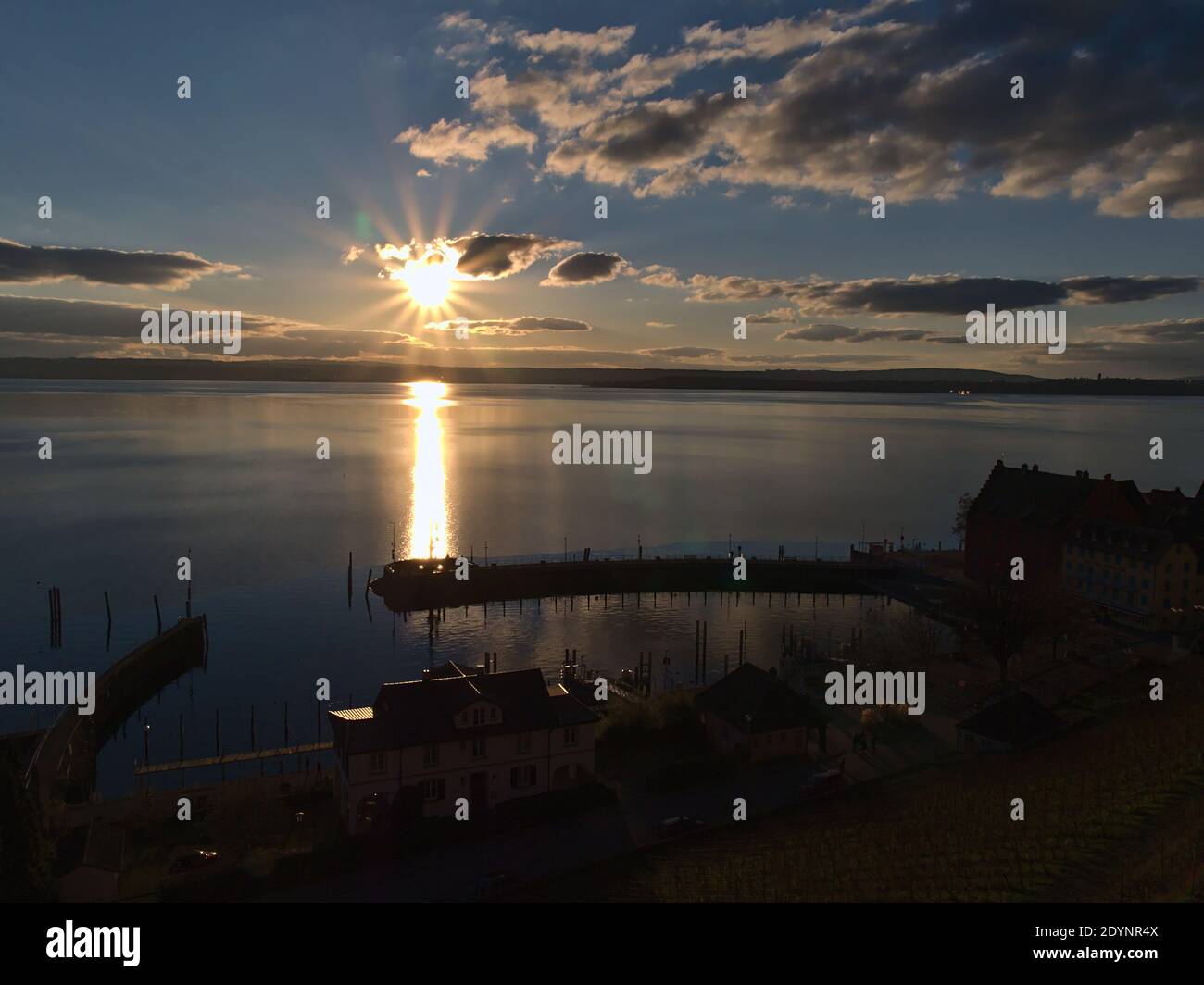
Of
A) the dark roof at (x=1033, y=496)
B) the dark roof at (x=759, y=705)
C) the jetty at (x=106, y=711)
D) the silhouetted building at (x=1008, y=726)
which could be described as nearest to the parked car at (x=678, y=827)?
the dark roof at (x=759, y=705)

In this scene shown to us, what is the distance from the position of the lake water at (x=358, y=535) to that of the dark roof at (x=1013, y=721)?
1931 cm

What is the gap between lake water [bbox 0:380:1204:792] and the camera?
50000 mm

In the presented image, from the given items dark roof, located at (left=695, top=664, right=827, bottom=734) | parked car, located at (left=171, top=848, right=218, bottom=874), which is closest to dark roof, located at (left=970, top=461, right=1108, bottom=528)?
dark roof, located at (left=695, top=664, right=827, bottom=734)

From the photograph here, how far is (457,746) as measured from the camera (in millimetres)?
28797

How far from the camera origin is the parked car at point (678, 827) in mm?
26297

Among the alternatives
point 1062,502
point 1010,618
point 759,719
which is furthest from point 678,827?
point 1062,502

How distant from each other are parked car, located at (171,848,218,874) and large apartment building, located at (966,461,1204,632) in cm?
5068

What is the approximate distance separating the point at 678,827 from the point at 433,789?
851 centimetres
